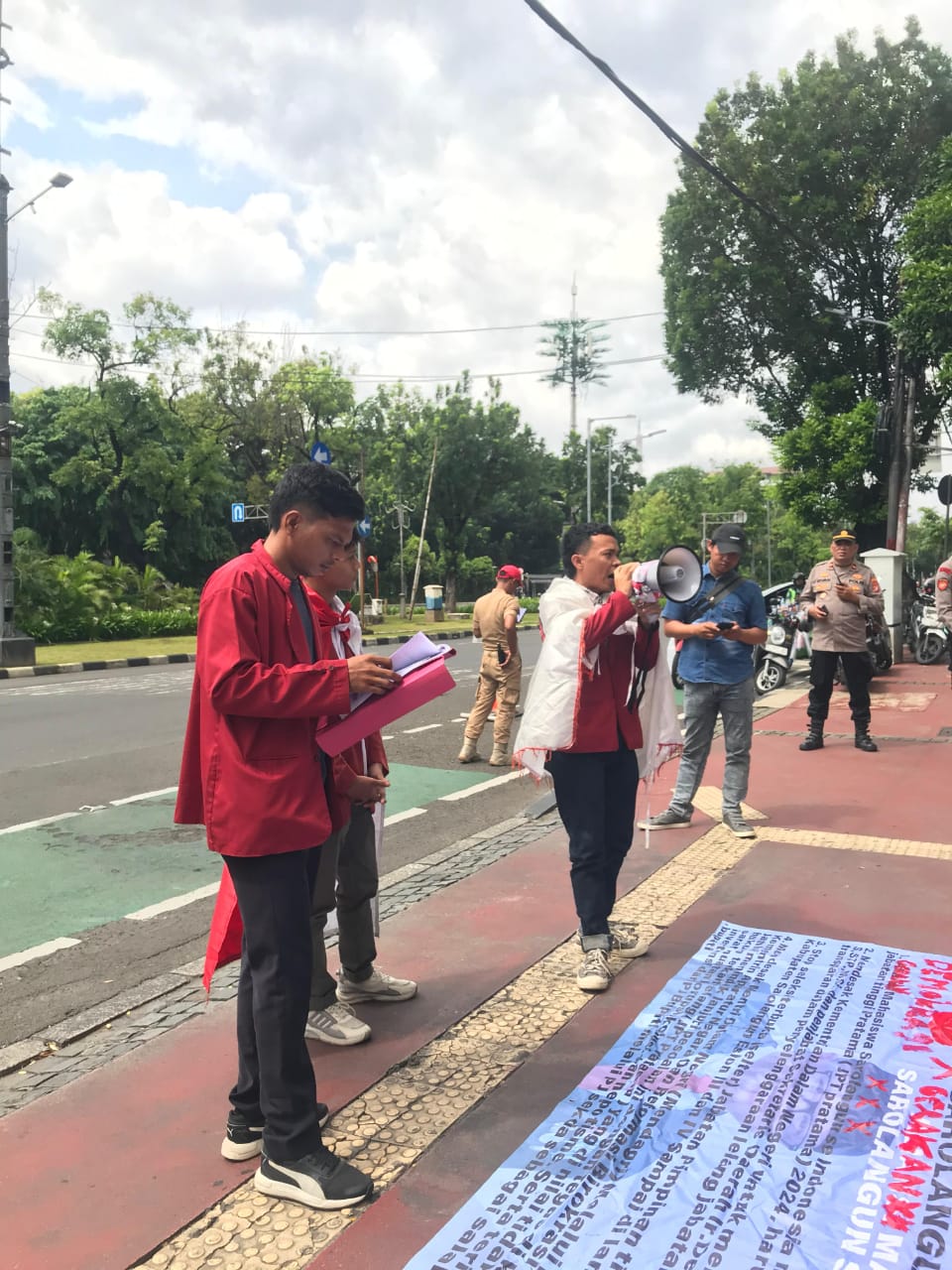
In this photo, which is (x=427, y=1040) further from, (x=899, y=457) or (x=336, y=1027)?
(x=899, y=457)

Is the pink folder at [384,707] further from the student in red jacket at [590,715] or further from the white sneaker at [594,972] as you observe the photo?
the white sneaker at [594,972]

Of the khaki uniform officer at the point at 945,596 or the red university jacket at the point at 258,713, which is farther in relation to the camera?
the khaki uniform officer at the point at 945,596

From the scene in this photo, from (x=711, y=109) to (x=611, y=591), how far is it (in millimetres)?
20276

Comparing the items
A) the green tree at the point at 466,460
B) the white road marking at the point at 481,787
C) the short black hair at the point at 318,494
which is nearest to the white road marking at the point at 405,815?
the white road marking at the point at 481,787

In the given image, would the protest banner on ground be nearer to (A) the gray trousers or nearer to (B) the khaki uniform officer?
(A) the gray trousers

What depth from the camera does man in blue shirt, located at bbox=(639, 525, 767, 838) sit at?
6.20 m

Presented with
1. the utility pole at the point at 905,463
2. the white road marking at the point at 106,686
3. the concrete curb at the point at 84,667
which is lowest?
the white road marking at the point at 106,686

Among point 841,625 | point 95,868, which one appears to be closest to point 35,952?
point 95,868

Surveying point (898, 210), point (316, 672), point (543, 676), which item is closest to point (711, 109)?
point (898, 210)

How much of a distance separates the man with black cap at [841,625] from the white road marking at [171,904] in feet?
17.8

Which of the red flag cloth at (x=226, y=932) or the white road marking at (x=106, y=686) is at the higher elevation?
the red flag cloth at (x=226, y=932)

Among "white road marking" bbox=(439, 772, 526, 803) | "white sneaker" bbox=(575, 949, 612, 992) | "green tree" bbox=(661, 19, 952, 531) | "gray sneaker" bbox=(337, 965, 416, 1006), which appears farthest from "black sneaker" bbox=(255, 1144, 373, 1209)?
"green tree" bbox=(661, 19, 952, 531)

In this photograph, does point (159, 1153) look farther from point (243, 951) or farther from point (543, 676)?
point (543, 676)

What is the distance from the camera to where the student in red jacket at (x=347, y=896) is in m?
3.34
